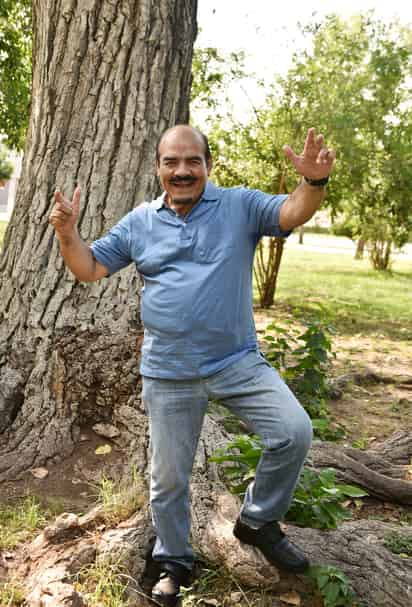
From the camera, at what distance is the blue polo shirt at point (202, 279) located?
9.38 ft

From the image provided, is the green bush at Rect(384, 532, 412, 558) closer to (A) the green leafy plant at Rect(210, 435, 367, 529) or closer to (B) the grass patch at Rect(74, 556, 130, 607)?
(A) the green leafy plant at Rect(210, 435, 367, 529)

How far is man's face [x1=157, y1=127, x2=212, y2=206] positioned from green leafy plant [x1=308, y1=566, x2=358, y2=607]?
5.66 feet

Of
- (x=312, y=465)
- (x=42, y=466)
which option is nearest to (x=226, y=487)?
(x=312, y=465)

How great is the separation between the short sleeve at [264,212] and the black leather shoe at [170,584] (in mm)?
1553

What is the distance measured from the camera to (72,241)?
9.97 ft

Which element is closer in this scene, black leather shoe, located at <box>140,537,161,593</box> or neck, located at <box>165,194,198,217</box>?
neck, located at <box>165,194,198,217</box>

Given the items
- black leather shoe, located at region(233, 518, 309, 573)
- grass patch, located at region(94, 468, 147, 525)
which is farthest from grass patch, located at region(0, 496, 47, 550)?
black leather shoe, located at region(233, 518, 309, 573)

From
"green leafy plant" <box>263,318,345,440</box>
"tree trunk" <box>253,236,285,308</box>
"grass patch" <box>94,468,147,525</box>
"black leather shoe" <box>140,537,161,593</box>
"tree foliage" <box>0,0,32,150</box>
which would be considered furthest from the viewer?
"tree trunk" <box>253,236,285,308</box>

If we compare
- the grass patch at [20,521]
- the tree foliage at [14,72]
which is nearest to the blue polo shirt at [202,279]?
the grass patch at [20,521]

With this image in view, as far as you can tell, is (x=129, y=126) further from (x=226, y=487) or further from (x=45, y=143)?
(x=226, y=487)

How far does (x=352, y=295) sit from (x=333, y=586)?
14.5m

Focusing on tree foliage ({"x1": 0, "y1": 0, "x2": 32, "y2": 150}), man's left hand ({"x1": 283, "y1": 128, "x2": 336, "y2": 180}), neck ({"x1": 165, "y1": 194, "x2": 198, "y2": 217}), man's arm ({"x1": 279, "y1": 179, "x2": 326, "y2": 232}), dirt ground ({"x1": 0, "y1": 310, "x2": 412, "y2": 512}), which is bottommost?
dirt ground ({"x1": 0, "y1": 310, "x2": 412, "y2": 512})

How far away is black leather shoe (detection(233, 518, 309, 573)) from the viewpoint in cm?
302

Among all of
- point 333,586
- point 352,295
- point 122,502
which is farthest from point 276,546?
point 352,295
